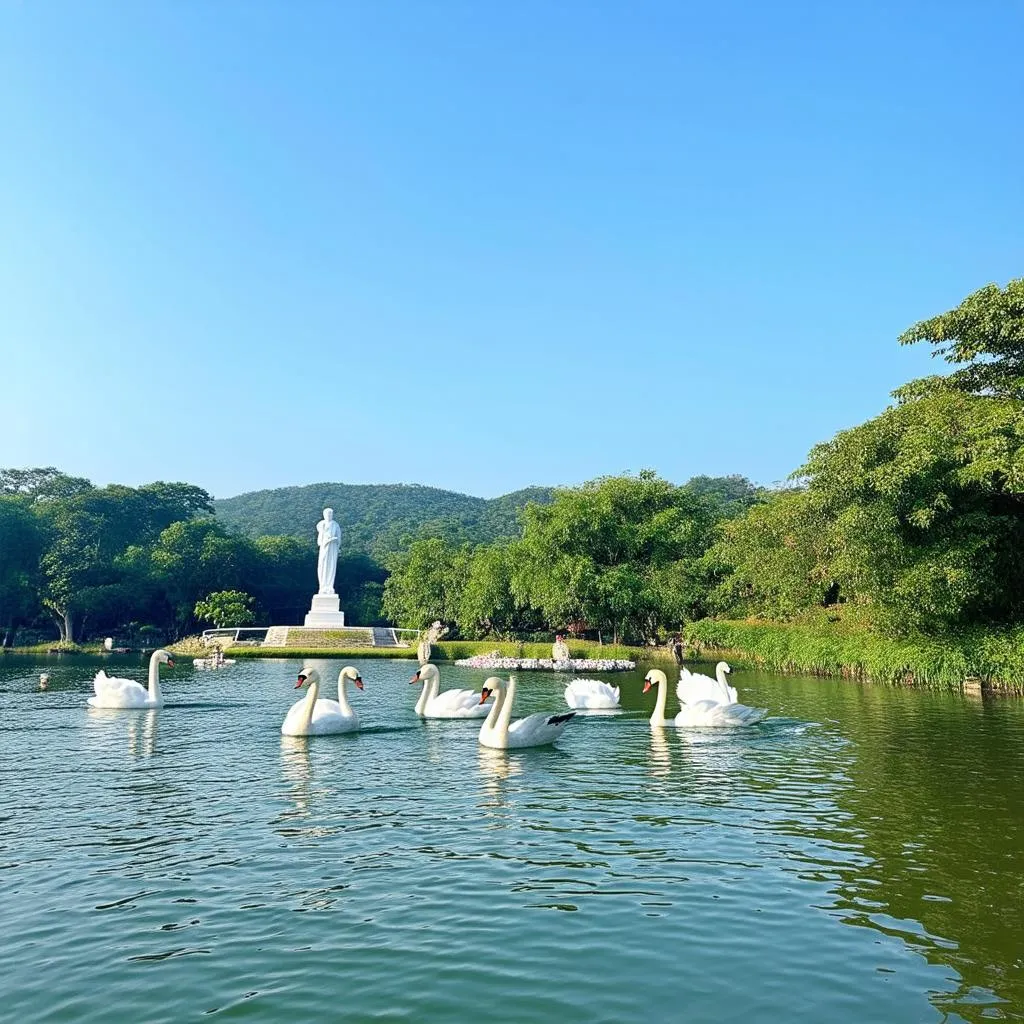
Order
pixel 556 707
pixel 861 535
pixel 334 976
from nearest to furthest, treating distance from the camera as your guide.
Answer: pixel 334 976
pixel 556 707
pixel 861 535

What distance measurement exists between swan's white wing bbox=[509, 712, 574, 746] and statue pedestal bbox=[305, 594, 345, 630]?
48011mm

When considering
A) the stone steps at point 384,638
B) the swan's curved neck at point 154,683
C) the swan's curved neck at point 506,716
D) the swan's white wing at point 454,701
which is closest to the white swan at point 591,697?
the swan's white wing at point 454,701

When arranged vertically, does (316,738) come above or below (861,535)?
below

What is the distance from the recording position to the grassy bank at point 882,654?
27.7m

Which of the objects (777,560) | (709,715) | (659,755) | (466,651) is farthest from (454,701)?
Answer: (466,651)

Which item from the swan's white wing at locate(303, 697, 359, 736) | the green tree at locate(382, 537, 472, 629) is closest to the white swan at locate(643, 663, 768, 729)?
the swan's white wing at locate(303, 697, 359, 736)

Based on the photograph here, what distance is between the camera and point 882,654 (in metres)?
31.5

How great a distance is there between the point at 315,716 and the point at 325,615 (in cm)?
4794

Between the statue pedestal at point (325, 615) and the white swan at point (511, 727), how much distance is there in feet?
157

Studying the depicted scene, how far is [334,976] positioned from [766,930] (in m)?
3.46

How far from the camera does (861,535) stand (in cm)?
2947

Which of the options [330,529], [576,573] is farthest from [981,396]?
[330,529]

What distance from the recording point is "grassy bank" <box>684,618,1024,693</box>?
27.7 meters

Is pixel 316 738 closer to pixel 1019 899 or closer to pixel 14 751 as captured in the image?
pixel 14 751
